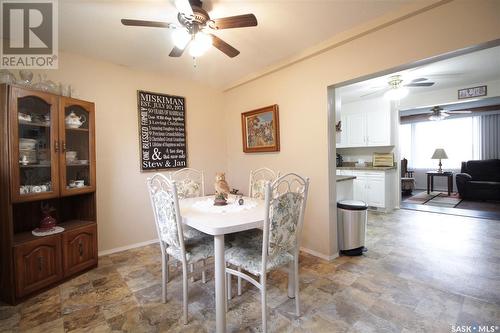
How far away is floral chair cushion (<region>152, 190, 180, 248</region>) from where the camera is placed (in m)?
1.64

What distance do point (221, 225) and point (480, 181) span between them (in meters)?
6.89

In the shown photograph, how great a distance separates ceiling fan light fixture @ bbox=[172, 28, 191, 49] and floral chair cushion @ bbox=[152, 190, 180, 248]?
121cm

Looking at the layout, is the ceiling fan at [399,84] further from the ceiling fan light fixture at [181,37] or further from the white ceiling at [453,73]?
the ceiling fan light fixture at [181,37]

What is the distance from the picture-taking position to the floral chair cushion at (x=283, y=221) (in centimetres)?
146

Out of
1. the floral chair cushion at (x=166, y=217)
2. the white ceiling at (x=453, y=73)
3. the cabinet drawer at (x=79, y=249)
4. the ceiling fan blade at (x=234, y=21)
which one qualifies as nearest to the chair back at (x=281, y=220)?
the floral chair cushion at (x=166, y=217)

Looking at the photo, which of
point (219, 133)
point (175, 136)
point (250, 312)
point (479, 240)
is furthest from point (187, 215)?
point (479, 240)

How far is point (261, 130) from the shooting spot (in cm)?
333

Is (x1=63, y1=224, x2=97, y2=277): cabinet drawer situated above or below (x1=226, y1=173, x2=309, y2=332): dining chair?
below

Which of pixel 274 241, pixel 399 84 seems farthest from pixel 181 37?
pixel 399 84

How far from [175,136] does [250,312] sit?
252 centimetres

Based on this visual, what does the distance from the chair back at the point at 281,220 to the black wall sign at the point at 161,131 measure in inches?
88.0

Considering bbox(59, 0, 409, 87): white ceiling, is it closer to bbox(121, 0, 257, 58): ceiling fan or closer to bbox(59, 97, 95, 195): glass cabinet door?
bbox(121, 0, 257, 58): ceiling fan

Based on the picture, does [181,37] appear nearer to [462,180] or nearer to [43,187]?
[43,187]

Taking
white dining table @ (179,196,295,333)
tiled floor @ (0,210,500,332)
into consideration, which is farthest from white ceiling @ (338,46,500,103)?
white dining table @ (179,196,295,333)
